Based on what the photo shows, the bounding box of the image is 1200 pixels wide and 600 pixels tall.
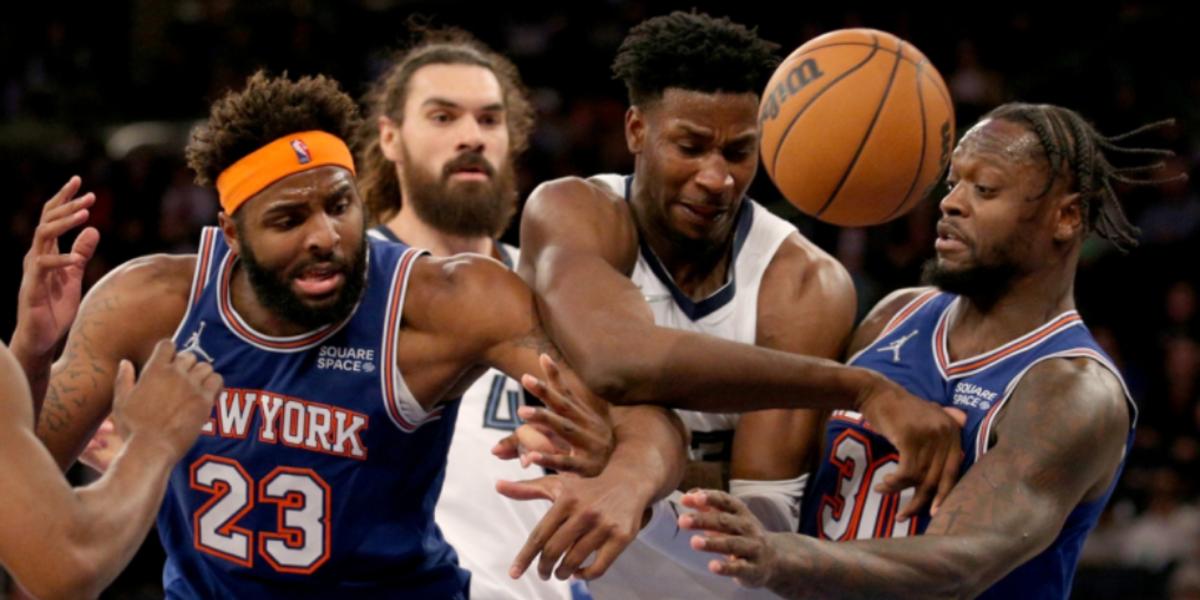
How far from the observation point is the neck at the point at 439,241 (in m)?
5.77

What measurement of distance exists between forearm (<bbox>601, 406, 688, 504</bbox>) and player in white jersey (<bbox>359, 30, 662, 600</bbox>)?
129cm

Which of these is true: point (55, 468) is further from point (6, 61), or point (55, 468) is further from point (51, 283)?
point (6, 61)

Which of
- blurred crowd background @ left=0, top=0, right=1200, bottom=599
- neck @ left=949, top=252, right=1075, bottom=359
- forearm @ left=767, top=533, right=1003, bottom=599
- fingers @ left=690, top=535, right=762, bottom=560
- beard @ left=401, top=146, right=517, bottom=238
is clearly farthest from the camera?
blurred crowd background @ left=0, top=0, right=1200, bottom=599

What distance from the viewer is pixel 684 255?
434 cm

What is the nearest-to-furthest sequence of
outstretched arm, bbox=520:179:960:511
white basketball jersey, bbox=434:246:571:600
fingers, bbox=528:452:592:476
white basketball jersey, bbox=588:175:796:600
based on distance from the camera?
fingers, bbox=528:452:592:476 < outstretched arm, bbox=520:179:960:511 < white basketball jersey, bbox=588:175:796:600 < white basketball jersey, bbox=434:246:571:600

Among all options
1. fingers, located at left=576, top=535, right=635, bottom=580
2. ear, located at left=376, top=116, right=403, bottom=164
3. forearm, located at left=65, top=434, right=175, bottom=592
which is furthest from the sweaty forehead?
ear, located at left=376, top=116, right=403, bottom=164

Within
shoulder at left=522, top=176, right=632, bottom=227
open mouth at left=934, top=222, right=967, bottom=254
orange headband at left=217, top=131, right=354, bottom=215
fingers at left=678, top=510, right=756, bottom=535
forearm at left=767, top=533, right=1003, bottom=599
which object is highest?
orange headband at left=217, top=131, right=354, bottom=215

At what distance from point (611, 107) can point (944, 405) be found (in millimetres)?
7169

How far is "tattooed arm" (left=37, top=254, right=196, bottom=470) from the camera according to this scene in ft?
12.8

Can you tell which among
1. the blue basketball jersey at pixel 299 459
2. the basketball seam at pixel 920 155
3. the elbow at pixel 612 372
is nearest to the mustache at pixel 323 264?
the blue basketball jersey at pixel 299 459

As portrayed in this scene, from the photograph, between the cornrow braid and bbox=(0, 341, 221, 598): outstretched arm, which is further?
the cornrow braid

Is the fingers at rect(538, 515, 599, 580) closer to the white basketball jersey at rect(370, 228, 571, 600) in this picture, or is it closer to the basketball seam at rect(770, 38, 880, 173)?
the basketball seam at rect(770, 38, 880, 173)

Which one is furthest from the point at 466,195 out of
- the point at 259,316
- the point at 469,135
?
the point at 259,316

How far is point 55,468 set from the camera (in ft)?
10.1
